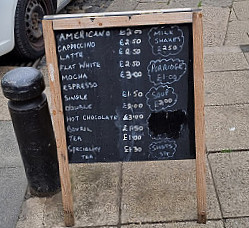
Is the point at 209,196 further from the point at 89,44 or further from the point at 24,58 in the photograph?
the point at 24,58

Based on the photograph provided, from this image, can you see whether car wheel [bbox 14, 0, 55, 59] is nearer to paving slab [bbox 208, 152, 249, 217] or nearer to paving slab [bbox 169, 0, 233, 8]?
paving slab [bbox 169, 0, 233, 8]

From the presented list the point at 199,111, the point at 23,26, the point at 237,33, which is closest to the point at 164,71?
the point at 199,111

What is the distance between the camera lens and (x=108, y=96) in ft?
11.0

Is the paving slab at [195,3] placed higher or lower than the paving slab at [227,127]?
lower

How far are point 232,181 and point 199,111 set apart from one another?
0.95 meters

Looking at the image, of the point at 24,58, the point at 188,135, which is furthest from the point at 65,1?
the point at 188,135

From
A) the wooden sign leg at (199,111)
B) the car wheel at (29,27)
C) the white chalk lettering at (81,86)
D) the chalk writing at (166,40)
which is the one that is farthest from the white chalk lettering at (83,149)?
the car wheel at (29,27)

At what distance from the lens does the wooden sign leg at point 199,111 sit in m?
3.11

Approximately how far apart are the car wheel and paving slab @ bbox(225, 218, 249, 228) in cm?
349

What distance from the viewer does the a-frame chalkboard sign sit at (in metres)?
3.15

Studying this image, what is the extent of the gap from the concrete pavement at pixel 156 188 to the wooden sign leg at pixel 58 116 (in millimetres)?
188

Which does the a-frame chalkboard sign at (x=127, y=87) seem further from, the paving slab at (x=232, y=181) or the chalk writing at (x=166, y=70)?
the paving slab at (x=232, y=181)

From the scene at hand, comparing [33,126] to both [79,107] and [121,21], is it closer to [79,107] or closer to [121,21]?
[79,107]

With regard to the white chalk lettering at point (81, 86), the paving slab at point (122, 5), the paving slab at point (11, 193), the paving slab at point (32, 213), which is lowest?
the paving slab at point (11, 193)
